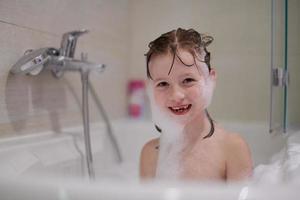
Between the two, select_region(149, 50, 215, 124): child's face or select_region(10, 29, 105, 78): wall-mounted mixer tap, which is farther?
select_region(10, 29, 105, 78): wall-mounted mixer tap

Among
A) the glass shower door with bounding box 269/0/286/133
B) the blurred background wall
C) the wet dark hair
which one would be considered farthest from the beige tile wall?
→ the glass shower door with bounding box 269/0/286/133

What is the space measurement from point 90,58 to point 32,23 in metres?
0.22

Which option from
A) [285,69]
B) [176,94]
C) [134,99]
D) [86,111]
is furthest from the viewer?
[86,111]

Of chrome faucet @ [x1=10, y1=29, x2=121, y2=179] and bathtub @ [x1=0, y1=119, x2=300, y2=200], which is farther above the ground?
chrome faucet @ [x1=10, y1=29, x2=121, y2=179]

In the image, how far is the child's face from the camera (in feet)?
1.74

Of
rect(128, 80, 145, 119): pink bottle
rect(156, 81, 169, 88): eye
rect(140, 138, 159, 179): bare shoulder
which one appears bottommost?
rect(140, 138, 159, 179): bare shoulder

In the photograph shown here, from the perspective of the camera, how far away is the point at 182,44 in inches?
21.3

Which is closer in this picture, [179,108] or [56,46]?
[179,108]

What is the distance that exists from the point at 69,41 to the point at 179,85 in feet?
1.76

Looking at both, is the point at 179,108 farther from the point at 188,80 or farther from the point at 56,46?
the point at 56,46

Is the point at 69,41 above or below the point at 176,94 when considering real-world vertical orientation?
above

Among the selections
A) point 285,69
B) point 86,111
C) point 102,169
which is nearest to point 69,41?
point 86,111

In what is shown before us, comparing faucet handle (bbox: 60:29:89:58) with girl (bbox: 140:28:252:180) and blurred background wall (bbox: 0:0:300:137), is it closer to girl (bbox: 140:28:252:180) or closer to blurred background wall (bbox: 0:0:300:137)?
blurred background wall (bbox: 0:0:300:137)

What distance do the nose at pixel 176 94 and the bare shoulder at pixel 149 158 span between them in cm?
13
